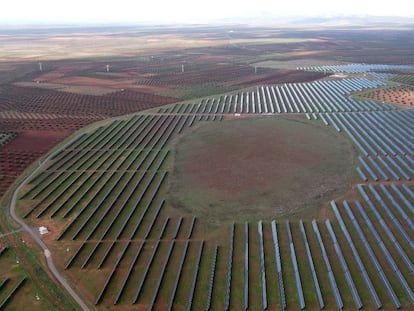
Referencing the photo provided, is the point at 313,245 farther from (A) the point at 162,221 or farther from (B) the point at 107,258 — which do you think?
(B) the point at 107,258

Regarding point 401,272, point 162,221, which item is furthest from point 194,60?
point 401,272

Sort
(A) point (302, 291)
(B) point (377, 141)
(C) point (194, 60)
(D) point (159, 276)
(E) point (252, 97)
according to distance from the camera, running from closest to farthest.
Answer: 1. (A) point (302, 291)
2. (D) point (159, 276)
3. (B) point (377, 141)
4. (E) point (252, 97)
5. (C) point (194, 60)

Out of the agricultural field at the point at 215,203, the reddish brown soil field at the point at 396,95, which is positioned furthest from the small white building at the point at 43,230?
the reddish brown soil field at the point at 396,95

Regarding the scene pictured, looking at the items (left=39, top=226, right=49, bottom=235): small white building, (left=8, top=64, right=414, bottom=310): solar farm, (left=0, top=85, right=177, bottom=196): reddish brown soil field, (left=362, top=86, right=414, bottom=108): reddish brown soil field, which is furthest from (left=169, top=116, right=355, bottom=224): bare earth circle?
(left=362, top=86, right=414, bottom=108): reddish brown soil field

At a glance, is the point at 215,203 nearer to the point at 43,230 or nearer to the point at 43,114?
the point at 43,230

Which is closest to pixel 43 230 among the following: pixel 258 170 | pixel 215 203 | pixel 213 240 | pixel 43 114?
pixel 213 240
